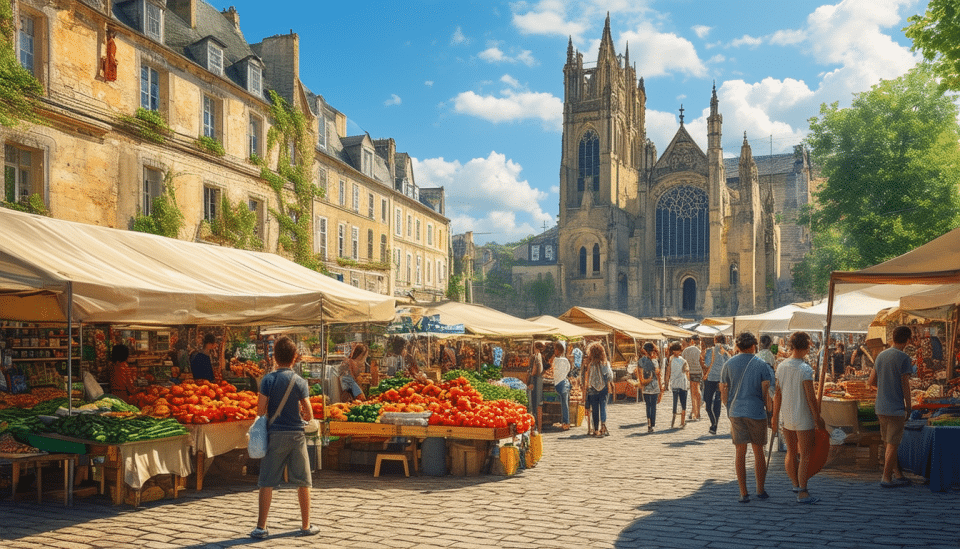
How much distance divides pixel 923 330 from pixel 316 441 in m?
17.9

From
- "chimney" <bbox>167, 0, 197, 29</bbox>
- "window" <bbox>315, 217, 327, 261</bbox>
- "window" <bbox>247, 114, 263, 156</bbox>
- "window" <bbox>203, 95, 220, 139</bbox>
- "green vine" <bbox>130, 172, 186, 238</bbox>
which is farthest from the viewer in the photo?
"window" <bbox>315, 217, 327, 261</bbox>

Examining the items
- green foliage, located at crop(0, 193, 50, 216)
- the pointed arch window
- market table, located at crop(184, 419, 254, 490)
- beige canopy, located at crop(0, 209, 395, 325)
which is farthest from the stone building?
the pointed arch window

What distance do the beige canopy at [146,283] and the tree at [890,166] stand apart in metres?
25.9

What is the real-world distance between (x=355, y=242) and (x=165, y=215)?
12.7 meters

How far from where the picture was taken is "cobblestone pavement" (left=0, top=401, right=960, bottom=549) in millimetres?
6188

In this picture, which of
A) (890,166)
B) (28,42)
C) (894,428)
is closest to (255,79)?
(28,42)

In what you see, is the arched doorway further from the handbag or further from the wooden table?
the handbag

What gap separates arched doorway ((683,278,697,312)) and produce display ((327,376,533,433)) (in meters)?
57.9

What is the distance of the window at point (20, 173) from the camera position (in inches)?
603

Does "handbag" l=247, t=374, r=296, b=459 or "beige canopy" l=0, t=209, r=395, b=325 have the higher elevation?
"beige canopy" l=0, t=209, r=395, b=325

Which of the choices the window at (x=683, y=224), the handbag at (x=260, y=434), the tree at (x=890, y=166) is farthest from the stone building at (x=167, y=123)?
the window at (x=683, y=224)

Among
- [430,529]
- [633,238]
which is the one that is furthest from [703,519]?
[633,238]

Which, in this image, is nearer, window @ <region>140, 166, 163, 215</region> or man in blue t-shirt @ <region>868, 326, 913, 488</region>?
man in blue t-shirt @ <region>868, 326, 913, 488</region>

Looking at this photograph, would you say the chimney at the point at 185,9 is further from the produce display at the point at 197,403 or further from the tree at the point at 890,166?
the tree at the point at 890,166
